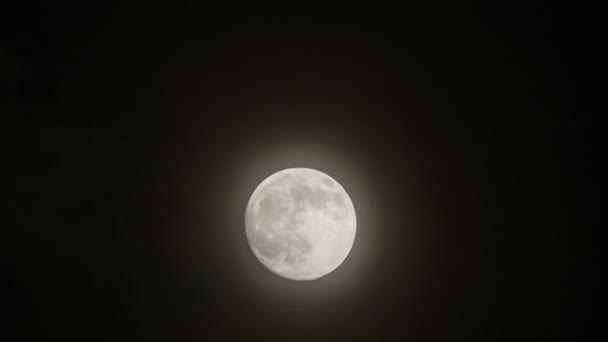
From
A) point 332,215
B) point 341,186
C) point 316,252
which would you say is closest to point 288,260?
point 316,252

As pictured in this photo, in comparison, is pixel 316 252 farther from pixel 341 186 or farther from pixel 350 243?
pixel 341 186

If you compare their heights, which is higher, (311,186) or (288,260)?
(311,186)

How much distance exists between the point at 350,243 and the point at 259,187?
1439mm

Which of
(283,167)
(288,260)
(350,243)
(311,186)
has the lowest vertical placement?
(288,260)

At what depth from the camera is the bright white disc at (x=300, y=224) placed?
194 inches

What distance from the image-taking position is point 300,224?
16.1ft

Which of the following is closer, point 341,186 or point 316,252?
point 316,252

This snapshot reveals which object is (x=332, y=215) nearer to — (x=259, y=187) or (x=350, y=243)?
(x=350, y=243)

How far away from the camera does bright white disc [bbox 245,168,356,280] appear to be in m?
4.93

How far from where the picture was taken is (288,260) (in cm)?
503

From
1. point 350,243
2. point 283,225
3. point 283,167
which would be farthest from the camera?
point 283,167

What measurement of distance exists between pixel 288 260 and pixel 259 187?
1070mm

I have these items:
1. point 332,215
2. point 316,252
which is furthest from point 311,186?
point 316,252

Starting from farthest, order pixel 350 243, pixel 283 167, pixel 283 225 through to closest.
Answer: pixel 283 167, pixel 350 243, pixel 283 225
